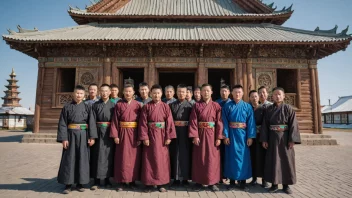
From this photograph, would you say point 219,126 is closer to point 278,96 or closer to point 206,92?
point 206,92

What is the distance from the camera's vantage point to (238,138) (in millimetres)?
4016

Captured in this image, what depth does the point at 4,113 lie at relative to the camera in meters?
30.2

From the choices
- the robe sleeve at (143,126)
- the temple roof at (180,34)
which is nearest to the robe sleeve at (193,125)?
the robe sleeve at (143,126)

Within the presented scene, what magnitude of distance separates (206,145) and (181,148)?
52cm

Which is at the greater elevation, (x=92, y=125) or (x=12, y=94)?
(x=12, y=94)

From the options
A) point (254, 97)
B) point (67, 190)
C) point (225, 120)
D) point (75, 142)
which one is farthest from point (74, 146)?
point (254, 97)

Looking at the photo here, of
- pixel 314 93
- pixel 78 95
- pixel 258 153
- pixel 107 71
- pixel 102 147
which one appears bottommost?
pixel 258 153

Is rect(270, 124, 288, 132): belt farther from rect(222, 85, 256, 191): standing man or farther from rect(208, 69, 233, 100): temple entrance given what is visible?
rect(208, 69, 233, 100): temple entrance

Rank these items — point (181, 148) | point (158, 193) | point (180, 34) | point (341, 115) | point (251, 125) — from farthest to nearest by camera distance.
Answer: point (341, 115) < point (180, 34) < point (181, 148) < point (251, 125) < point (158, 193)

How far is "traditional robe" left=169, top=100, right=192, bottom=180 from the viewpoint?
4.07m

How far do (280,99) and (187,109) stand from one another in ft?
5.98

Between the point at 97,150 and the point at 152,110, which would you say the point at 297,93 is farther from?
the point at 97,150

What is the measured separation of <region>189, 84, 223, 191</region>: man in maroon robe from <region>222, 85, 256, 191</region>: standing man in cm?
19

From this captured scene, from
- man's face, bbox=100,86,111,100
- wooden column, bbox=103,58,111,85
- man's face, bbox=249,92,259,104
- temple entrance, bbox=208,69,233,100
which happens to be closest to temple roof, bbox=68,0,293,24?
wooden column, bbox=103,58,111,85
